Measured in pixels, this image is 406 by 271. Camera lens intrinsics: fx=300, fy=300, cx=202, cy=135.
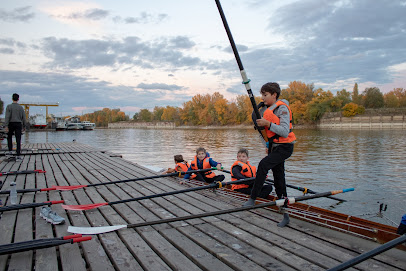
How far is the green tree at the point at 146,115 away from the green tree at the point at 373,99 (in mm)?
120893

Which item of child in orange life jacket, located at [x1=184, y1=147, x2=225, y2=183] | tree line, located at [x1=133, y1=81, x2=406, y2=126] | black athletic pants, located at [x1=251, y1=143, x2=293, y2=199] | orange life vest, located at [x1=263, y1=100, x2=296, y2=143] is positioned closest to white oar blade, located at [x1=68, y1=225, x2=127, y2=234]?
black athletic pants, located at [x1=251, y1=143, x2=293, y2=199]

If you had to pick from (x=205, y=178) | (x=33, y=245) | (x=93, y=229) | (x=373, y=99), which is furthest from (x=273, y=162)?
(x=373, y=99)

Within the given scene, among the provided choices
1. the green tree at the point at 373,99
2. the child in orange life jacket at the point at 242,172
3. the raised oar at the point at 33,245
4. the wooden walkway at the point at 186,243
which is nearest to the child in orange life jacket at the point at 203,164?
the child in orange life jacket at the point at 242,172

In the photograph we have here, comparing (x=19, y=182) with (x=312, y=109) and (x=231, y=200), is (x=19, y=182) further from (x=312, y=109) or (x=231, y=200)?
(x=312, y=109)

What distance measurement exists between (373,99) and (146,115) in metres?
127

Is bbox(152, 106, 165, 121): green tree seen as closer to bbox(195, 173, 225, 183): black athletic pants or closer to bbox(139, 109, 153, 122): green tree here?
bbox(139, 109, 153, 122): green tree

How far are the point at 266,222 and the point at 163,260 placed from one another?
1843 mm

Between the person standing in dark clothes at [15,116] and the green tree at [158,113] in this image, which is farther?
the green tree at [158,113]

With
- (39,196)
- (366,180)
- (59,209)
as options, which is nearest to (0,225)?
(59,209)

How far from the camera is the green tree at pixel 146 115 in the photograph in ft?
596

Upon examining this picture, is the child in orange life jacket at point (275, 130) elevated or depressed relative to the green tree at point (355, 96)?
depressed

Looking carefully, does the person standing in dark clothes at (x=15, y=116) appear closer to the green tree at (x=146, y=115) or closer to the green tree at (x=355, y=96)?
the green tree at (x=355, y=96)

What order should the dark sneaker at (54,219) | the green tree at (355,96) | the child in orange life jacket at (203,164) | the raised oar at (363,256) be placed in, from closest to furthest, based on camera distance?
1. the raised oar at (363,256)
2. the dark sneaker at (54,219)
3. the child in orange life jacket at (203,164)
4. the green tree at (355,96)

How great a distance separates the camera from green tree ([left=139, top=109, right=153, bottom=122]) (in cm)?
18176
